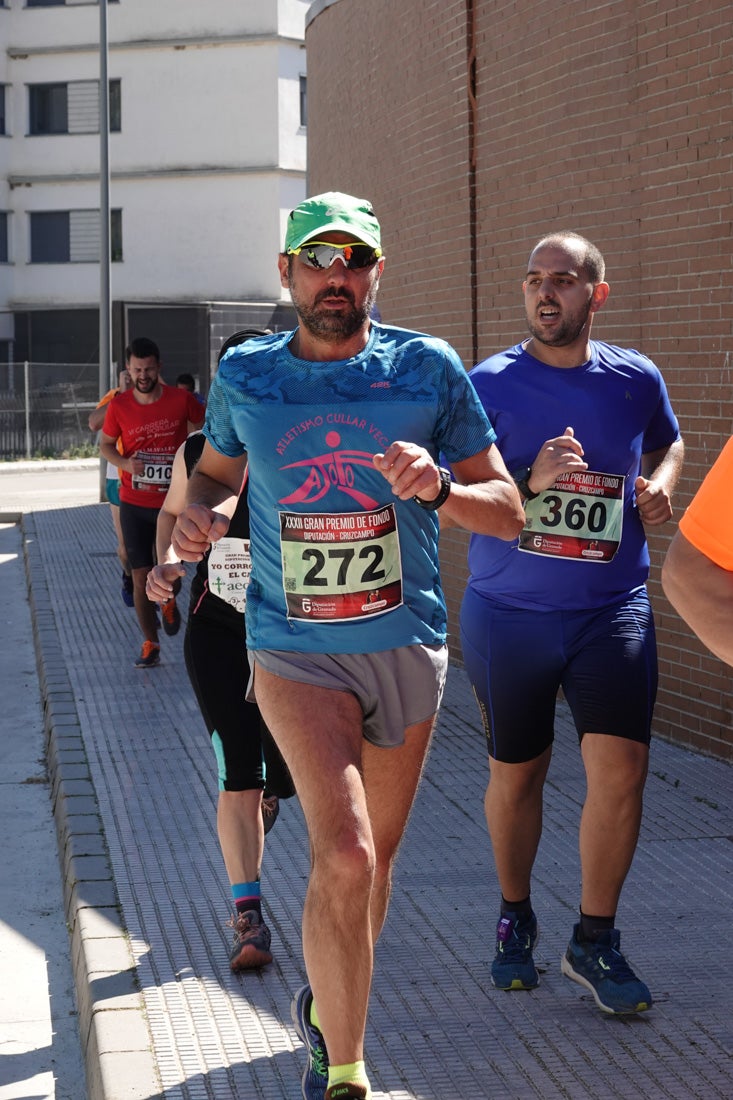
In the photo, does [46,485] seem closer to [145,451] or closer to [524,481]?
[145,451]

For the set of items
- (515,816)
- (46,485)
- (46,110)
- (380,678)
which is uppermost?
(46,110)

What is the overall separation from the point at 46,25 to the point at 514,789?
153ft

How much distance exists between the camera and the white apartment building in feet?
149

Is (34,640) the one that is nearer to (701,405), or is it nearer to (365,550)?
(701,405)

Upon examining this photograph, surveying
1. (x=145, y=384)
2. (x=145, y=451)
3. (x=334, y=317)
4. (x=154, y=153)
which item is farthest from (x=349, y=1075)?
(x=154, y=153)

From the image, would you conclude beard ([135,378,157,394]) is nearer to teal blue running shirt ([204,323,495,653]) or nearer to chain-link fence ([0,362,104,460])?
teal blue running shirt ([204,323,495,653])

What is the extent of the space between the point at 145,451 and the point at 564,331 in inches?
271

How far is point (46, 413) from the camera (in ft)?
129

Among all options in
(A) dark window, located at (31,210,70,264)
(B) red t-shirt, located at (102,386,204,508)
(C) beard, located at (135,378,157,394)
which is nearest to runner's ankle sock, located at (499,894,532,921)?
(B) red t-shirt, located at (102,386,204,508)

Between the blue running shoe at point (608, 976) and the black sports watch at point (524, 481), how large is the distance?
1251mm

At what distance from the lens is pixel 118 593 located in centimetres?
1509

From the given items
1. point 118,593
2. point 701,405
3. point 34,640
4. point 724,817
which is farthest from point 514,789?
point 118,593

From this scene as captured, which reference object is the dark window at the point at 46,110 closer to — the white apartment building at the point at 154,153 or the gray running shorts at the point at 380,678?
the white apartment building at the point at 154,153

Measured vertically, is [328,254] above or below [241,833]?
above
